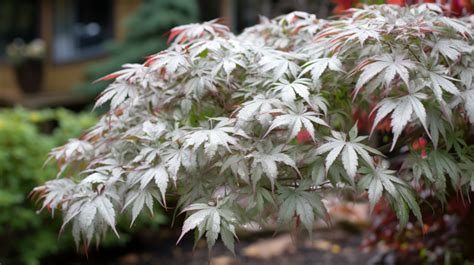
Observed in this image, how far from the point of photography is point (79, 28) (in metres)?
9.66

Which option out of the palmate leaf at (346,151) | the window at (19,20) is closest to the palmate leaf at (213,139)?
the palmate leaf at (346,151)

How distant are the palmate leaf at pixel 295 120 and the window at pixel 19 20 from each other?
9476 millimetres

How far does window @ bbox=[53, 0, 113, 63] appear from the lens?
30.8 feet

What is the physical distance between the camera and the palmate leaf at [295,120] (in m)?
1.63

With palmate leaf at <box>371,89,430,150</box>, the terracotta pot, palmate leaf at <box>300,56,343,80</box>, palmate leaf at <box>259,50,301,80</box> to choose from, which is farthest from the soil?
the terracotta pot

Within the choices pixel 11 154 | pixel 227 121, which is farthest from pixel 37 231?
pixel 227 121

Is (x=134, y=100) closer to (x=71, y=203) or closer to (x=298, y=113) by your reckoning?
(x=71, y=203)

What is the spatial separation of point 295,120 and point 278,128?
0.15 metres

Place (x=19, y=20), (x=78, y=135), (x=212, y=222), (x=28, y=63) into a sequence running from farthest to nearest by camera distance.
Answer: (x=19, y=20), (x=28, y=63), (x=78, y=135), (x=212, y=222)

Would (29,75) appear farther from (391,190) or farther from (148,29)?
(391,190)

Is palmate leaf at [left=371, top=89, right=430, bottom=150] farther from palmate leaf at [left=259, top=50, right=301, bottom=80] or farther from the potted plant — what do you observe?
the potted plant

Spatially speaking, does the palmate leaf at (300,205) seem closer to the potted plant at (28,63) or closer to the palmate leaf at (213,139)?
the palmate leaf at (213,139)

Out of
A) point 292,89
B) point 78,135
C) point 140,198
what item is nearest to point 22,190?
point 78,135

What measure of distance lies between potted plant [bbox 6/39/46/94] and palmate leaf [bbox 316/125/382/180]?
861 centimetres
